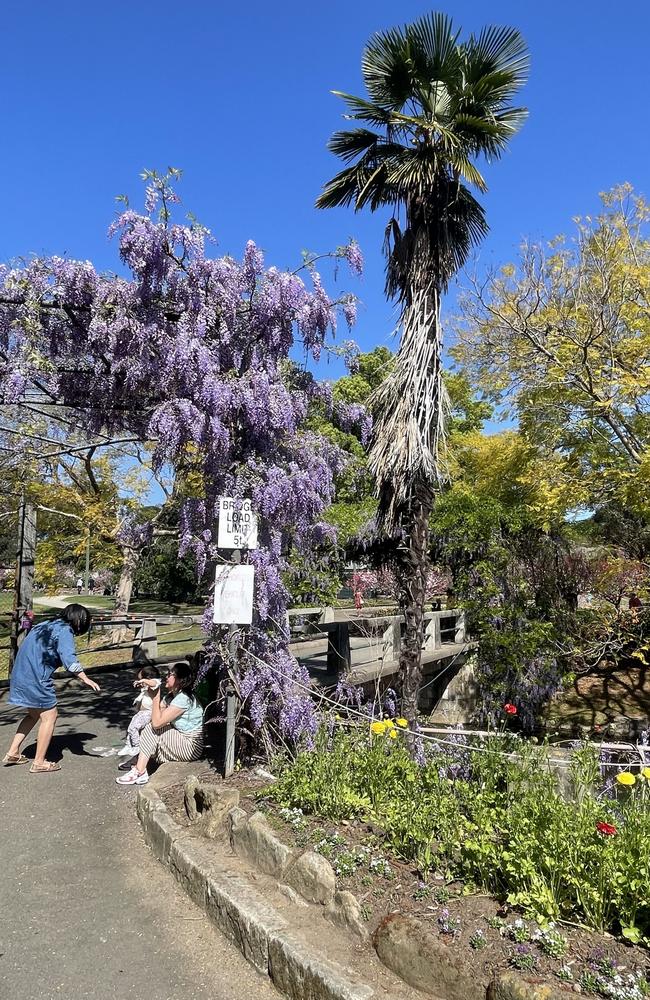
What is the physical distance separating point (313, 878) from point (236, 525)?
8.94ft

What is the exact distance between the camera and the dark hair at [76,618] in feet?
19.3

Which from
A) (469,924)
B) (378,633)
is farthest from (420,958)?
(378,633)

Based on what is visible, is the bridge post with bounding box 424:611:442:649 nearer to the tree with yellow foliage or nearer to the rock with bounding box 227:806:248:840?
the tree with yellow foliage

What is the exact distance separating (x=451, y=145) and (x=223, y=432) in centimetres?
451

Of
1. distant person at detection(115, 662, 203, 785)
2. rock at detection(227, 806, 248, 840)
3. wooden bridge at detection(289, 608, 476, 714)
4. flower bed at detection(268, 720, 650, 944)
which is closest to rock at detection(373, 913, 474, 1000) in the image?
flower bed at detection(268, 720, 650, 944)

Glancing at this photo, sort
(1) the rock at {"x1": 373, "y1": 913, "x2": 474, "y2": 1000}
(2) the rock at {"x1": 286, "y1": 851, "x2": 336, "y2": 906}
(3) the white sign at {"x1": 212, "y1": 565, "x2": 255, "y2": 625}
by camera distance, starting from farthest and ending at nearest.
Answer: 1. (3) the white sign at {"x1": 212, "y1": 565, "x2": 255, "y2": 625}
2. (2) the rock at {"x1": 286, "y1": 851, "x2": 336, "y2": 906}
3. (1) the rock at {"x1": 373, "y1": 913, "x2": 474, "y2": 1000}

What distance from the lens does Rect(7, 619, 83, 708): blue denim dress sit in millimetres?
5711

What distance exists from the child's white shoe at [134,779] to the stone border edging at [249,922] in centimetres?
125

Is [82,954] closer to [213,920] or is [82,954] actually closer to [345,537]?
[213,920]

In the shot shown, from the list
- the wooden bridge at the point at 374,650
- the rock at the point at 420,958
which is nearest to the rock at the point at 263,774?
the rock at the point at 420,958

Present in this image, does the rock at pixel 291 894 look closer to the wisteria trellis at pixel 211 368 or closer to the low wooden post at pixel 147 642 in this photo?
the wisteria trellis at pixel 211 368

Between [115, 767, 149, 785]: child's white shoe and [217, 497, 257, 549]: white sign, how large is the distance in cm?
237

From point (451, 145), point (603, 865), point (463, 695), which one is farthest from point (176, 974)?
point (463, 695)

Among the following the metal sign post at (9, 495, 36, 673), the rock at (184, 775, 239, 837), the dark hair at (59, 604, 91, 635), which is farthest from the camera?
the metal sign post at (9, 495, 36, 673)
